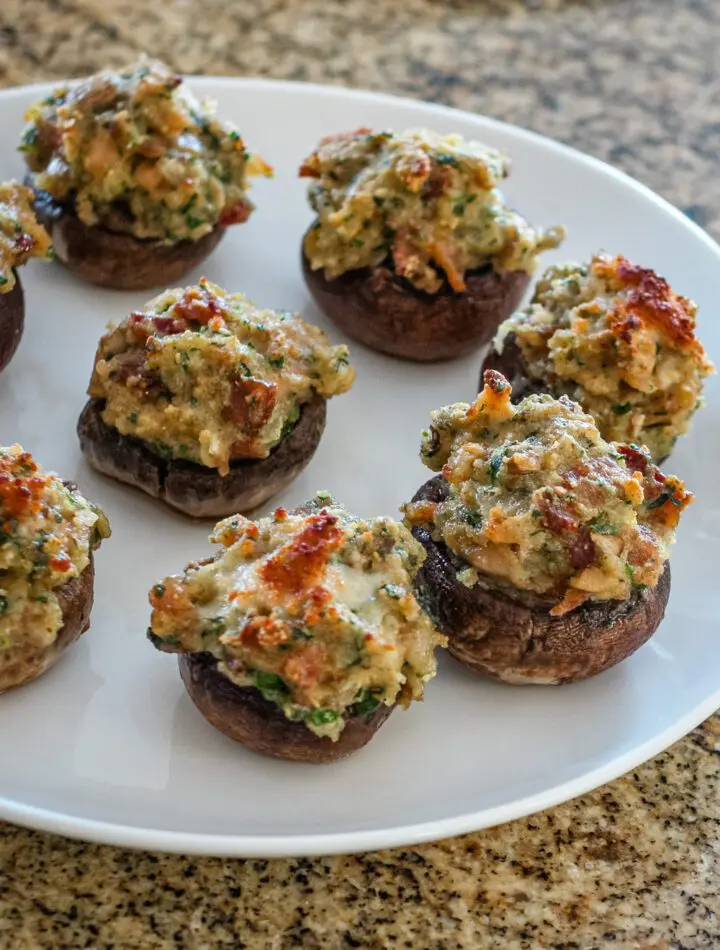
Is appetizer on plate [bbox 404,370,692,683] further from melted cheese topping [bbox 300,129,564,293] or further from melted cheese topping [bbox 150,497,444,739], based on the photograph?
melted cheese topping [bbox 300,129,564,293]

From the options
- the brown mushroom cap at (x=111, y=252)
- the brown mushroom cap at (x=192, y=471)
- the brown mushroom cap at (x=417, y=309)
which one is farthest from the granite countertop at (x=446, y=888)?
the brown mushroom cap at (x=111, y=252)

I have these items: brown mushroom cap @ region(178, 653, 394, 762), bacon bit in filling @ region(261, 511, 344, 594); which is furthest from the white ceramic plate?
bacon bit in filling @ region(261, 511, 344, 594)

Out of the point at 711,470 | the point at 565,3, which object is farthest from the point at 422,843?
the point at 565,3

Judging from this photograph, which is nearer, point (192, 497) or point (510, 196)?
point (192, 497)

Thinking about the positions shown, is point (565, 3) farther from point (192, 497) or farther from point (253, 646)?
point (253, 646)

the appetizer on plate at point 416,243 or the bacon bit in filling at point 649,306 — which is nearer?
the bacon bit in filling at point 649,306

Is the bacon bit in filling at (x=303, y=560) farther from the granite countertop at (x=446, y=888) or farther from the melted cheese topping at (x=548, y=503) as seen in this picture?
the granite countertop at (x=446, y=888)
